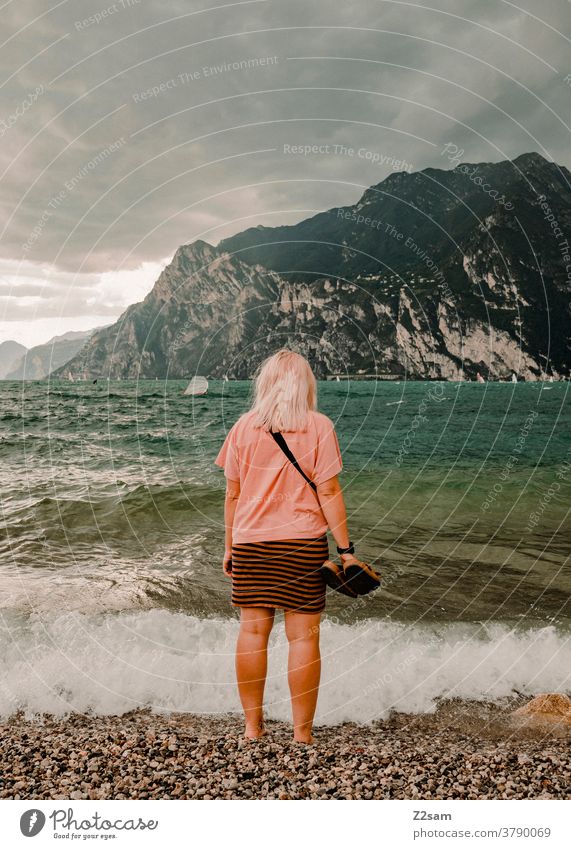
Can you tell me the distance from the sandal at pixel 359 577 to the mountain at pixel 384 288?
832 cm

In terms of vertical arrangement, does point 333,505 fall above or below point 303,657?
above

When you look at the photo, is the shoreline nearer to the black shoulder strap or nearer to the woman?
the woman

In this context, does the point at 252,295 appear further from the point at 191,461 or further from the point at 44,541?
the point at 44,541

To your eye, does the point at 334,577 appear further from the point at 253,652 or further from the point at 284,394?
the point at 284,394

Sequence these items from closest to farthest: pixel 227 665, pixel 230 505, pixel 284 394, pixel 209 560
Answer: pixel 284 394 → pixel 230 505 → pixel 227 665 → pixel 209 560

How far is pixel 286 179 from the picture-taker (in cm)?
1220

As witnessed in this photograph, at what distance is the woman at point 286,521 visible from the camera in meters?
4.86

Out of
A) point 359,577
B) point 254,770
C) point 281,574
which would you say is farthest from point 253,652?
point 359,577

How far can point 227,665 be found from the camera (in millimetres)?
8117

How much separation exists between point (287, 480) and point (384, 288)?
78704 millimetres

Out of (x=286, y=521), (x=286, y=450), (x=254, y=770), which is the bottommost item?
(x=254, y=770)

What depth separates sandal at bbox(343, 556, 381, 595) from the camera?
4.88 m

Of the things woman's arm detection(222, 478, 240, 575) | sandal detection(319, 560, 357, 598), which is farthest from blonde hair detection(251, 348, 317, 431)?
sandal detection(319, 560, 357, 598)
